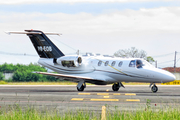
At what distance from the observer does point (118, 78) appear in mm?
30047

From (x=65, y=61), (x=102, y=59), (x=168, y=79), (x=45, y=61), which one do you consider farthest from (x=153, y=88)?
(x=45, y=61)

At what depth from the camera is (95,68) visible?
103ft

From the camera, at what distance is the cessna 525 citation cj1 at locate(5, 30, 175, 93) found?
28188 mm

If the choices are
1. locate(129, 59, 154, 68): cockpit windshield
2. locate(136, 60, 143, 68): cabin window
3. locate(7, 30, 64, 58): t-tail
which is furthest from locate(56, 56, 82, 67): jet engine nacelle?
locate(136, 60, 143, 68): cabin window

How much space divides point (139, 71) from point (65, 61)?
7315 mm

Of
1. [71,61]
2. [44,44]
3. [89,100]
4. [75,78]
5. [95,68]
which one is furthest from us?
[44,44]

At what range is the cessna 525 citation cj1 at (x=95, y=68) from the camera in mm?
28188

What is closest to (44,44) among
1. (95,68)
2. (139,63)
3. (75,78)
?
(95,68)

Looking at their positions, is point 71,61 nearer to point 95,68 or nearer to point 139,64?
point 95,68

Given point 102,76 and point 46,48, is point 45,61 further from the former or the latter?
point 102,76

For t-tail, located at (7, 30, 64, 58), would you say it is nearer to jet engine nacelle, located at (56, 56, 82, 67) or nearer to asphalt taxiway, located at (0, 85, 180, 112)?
jet engine nacelle, located at (56, 56, 82, 67)

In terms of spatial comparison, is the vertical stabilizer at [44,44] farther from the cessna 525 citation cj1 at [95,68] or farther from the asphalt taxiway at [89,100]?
the asphalt taxiway at [89,100]


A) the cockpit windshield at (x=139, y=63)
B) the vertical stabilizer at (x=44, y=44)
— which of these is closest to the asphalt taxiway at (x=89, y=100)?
the cockpit windshield at (x=139, y=63)

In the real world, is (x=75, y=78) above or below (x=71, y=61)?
below
